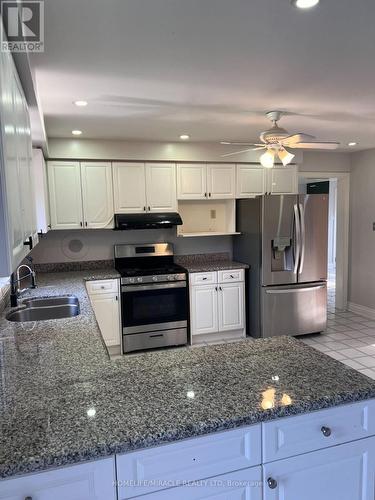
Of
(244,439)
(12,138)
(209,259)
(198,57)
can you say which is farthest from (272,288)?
(12,138)

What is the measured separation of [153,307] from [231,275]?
1.04 m

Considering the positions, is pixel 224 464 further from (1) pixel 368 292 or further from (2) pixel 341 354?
(1) pixel 368 292

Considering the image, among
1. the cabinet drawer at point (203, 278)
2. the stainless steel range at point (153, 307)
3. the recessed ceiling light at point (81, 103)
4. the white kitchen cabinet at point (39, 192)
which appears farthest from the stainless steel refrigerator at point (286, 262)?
the white kitchen cabinet at point (39, 192)

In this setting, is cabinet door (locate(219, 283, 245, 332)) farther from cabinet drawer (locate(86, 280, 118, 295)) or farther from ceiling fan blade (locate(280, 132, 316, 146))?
ceiling fan blade (locate(280, 132, 316, 146))

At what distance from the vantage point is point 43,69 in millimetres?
2061

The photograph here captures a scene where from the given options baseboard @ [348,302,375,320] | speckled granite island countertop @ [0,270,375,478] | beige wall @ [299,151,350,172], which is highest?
beige wall @ [299,151,350,172]

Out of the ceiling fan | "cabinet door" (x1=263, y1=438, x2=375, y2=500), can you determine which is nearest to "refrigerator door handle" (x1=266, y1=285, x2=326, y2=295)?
the ceiling fan

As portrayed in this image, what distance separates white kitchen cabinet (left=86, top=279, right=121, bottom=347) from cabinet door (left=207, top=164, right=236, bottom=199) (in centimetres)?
167

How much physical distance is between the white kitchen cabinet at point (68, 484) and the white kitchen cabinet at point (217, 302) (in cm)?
320

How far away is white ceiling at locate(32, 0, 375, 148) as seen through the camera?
1.54 m

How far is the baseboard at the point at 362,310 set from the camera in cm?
518

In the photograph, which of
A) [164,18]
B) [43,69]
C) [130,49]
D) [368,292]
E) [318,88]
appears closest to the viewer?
[164,18]

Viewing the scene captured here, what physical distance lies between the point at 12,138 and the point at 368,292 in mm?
5209

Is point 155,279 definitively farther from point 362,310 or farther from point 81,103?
point 362,310
